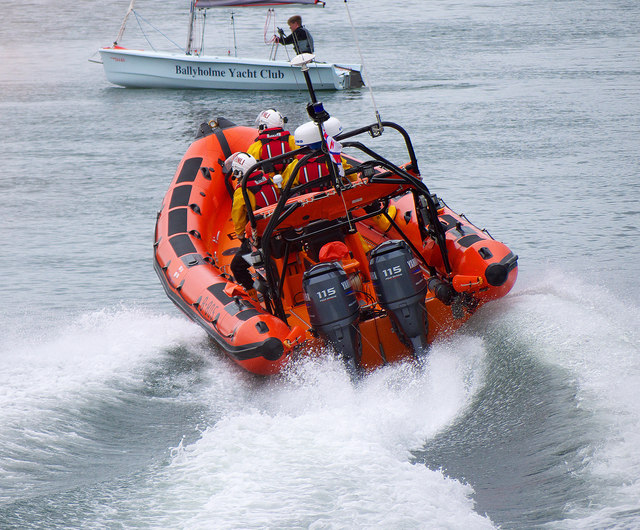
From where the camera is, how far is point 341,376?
14.8 feet

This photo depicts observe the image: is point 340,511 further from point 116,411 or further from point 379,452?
point 116,411

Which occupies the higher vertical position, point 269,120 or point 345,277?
point 269,120

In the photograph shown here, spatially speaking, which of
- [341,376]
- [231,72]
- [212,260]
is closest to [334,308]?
[341,376]

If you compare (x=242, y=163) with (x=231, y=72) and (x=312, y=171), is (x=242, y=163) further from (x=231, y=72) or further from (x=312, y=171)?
(x=231, y=72)

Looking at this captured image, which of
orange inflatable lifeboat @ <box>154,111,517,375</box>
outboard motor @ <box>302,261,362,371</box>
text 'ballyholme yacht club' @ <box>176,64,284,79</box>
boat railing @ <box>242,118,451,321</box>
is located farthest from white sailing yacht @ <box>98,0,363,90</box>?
outboard motor @ <box>302,261,362,371</box>

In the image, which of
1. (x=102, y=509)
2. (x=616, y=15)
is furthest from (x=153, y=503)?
(x=616, y=15)

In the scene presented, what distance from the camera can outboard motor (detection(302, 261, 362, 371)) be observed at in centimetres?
446

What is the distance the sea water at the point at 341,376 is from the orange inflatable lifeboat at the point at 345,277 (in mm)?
170

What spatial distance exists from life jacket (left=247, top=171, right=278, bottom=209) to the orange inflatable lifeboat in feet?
0.75

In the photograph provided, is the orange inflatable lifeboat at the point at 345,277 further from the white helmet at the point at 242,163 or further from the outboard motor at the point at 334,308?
the white helmet at the point at 242,163

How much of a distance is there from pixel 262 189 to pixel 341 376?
54.9 inches

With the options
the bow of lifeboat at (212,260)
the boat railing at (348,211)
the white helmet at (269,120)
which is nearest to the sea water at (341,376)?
the bow of lifeboat at (212,260)

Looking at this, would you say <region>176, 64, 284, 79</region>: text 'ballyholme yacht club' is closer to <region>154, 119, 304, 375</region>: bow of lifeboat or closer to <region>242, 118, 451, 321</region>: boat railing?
<region>154, 119, 304, 375</region>: bow of lifeboat

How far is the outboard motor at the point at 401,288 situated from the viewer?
4.52 metres
